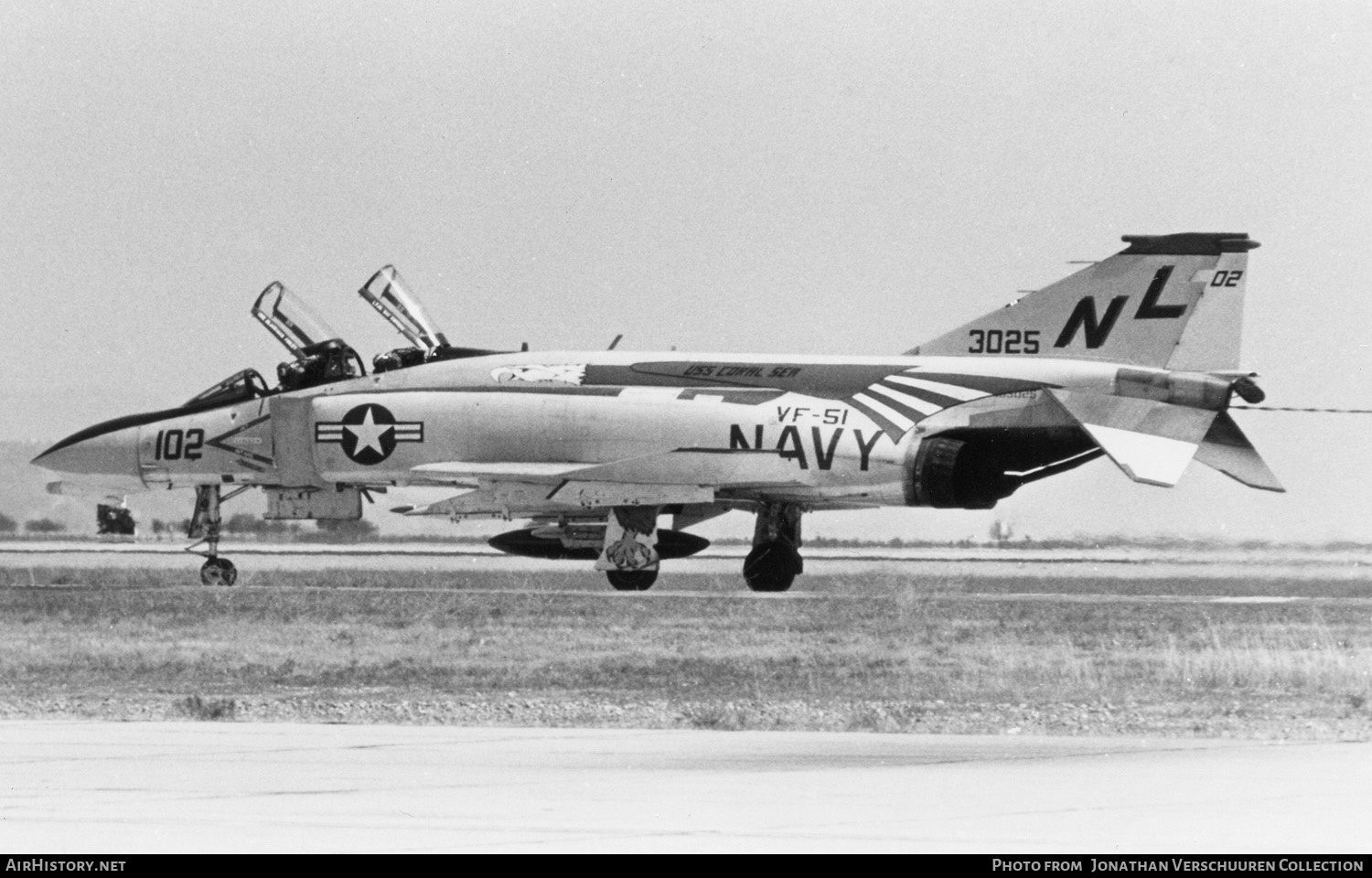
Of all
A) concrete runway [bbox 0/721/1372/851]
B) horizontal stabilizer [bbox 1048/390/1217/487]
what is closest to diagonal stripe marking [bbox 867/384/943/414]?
horizontal stabilizer [bbox 1048/390/1217/487]

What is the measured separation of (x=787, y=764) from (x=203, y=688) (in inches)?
284

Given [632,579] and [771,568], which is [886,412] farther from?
[632,579]

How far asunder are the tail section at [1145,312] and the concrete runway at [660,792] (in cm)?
1638

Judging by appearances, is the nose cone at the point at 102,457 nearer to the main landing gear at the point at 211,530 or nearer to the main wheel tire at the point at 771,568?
the main landing gear at the point at 211,530

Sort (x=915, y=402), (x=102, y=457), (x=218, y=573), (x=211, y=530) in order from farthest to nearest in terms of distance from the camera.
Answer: (x=102, y=457) < (x=211, y=530) < (x=218, y=573) < (x=915, y=402)

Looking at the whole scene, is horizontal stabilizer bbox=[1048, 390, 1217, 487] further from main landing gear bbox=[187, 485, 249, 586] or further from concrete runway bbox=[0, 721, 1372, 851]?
concrete runway bbox=[0, 721, 1372, 851]

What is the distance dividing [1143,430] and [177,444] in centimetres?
1366

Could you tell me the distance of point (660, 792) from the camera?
9883 mm

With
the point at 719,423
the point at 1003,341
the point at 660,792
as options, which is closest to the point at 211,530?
the point at 719,423

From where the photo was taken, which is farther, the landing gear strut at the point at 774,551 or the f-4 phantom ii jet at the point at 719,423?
A: the landing gear strut at the point at 774,551

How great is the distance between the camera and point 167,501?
243 feet

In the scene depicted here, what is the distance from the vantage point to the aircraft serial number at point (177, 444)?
32000 mm

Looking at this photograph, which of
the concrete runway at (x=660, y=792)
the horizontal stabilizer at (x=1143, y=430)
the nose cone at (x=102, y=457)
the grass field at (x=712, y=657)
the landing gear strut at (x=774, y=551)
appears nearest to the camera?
the concrete runway at (x=660, y=792)

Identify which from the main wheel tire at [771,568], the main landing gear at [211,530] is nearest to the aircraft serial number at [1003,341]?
the main wheel tire at [771,568]
